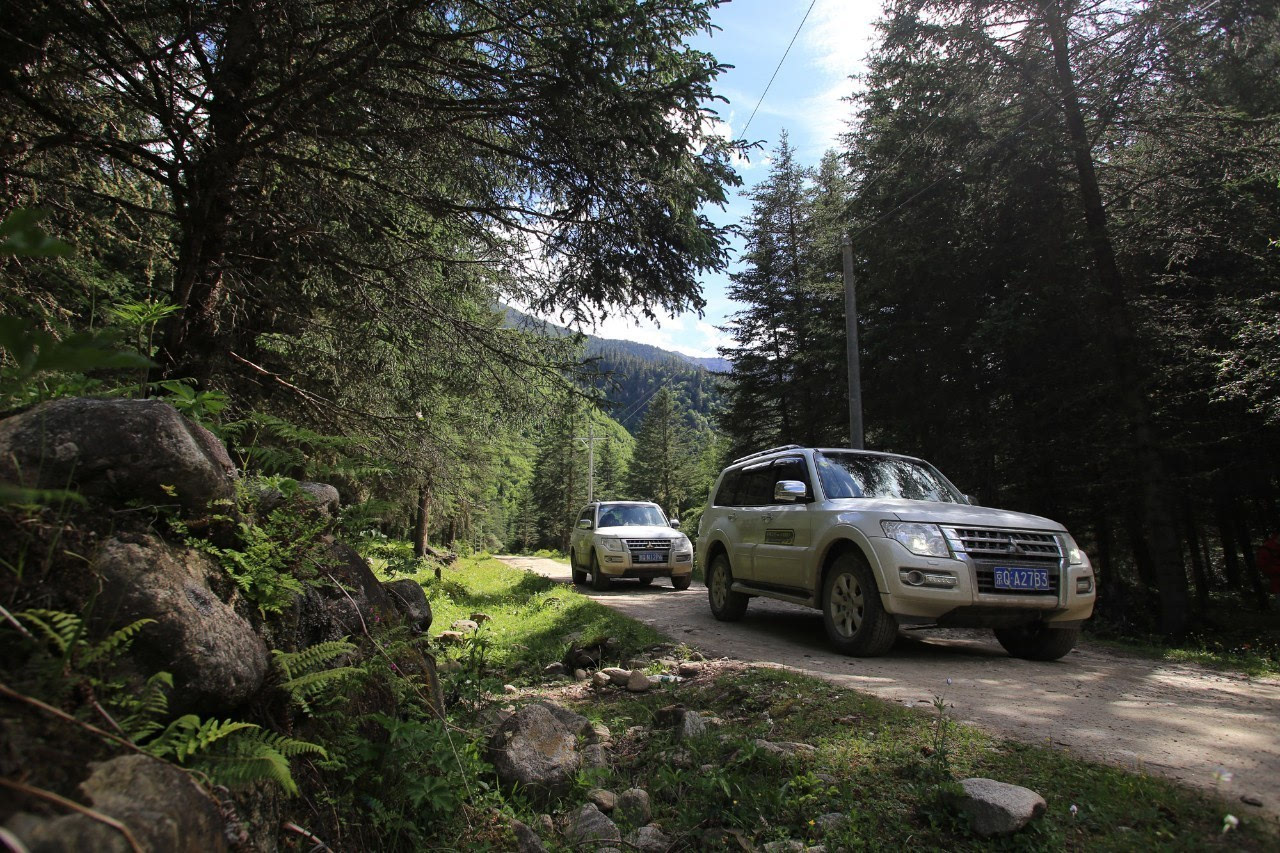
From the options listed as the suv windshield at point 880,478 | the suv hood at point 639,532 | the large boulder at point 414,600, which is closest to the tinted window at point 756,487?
the suv windshield at point 880,478

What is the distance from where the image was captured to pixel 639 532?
1345 centimetres

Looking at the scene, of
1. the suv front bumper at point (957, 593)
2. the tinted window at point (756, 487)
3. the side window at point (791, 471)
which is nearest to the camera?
the suv front bumper at point (957, 593)

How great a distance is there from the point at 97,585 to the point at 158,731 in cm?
44

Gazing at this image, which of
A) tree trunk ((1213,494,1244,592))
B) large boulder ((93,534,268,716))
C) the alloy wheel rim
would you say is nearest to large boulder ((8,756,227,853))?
large boulder ((93,534,268,716))

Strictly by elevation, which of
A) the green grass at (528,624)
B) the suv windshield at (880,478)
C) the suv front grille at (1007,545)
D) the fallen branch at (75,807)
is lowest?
the green grass at (528,624)

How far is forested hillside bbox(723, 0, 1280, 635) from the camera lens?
33.4 feet

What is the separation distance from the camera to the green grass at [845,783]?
7.61 feet

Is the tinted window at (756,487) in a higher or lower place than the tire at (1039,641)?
higher

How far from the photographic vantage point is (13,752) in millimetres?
1147

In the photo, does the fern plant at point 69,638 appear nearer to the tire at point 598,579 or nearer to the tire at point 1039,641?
the tire at point 1039,641

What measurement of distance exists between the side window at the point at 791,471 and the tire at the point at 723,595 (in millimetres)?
1397

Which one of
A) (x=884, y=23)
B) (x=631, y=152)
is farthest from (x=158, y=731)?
(x=884, y=23)

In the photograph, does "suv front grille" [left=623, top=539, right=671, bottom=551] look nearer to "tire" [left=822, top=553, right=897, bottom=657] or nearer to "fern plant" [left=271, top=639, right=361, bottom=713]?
"tire" [left=822, top=553, right=897, bottom=657]

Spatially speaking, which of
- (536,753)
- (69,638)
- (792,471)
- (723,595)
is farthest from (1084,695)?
(69,638)
